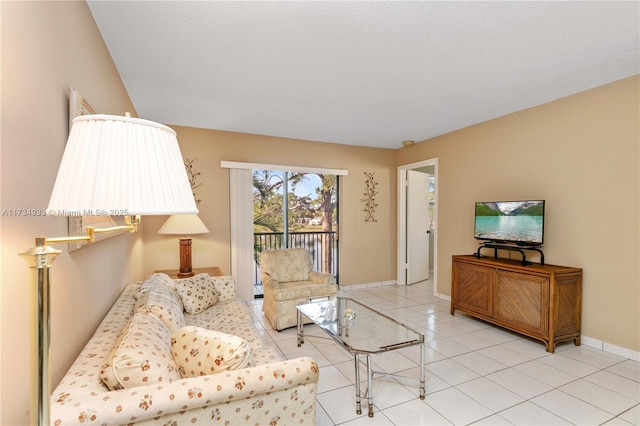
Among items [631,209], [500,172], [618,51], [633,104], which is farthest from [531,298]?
[618,51]

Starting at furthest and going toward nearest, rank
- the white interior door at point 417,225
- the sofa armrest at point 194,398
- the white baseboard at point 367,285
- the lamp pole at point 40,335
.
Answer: the white interior door at point 417,225 → the white baseboard at point 367,285 → the sofa armrest at point 194,398 → the lamp pole at point 40,335

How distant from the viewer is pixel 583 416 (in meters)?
1.90

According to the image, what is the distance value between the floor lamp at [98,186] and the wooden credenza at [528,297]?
328 centimetres

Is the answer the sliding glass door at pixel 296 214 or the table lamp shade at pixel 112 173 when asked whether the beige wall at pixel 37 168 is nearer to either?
the table lamp shade at pixel 112 173

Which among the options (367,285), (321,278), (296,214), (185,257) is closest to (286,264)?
(321,278)

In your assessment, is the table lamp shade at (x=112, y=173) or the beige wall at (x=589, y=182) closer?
the table lamp shade at (x=112, y=173)

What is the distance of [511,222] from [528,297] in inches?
32.2

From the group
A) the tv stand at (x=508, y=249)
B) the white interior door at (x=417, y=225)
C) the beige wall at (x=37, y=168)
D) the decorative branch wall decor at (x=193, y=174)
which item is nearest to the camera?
the beige wall at (x=37, y=168)

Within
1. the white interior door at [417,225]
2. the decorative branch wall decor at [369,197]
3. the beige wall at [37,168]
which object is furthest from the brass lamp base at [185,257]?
the white interior door at [417,225]

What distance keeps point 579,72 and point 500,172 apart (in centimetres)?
133

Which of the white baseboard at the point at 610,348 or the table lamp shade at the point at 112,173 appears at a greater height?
the table lamp shade at the point at 112,173

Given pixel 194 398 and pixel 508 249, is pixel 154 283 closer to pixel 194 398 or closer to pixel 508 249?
pixel 194 398

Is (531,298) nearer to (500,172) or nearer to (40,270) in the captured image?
(500,172)

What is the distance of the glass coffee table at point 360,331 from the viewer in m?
1.93
